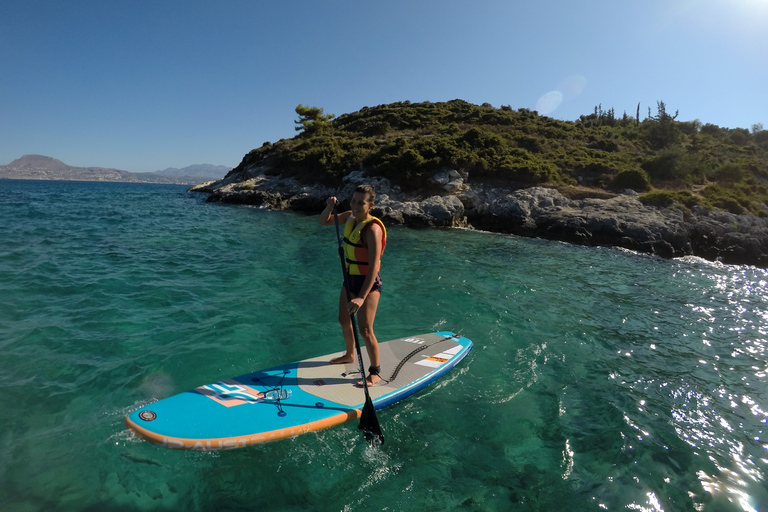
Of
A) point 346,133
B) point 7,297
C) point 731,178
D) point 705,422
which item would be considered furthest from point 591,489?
point 346,133

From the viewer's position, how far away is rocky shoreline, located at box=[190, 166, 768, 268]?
17.7 meters

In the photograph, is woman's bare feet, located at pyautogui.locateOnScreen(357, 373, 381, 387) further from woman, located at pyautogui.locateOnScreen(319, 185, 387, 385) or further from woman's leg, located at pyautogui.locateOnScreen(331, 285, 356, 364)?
→ woman's leg, located at pyautogui.locateOnScreen(331, 285, 356, 364)

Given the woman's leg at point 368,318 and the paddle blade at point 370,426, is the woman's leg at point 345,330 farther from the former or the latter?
the paddle blade at point 370,426

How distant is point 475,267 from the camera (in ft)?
40.2

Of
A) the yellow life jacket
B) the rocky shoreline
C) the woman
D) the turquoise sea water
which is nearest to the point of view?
the turquoise sea water

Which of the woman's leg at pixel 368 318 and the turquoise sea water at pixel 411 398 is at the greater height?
the woman's leg at pixel 368 318

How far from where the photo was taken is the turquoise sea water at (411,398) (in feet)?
10.8

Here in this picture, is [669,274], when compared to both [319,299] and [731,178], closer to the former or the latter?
[319,299]

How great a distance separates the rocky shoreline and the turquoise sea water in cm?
775

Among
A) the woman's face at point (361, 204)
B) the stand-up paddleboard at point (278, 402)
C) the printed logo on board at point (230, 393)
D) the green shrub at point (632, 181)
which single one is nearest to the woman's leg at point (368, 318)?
the stand-up paddleboard at point (278, 402)

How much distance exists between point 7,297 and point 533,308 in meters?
11.1

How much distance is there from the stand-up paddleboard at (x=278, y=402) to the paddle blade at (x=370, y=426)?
27cm

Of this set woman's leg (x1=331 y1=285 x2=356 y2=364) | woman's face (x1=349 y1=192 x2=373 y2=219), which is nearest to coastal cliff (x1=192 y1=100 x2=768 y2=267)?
woman's leg (x1=331 y1=285 x2=356 y2=364)

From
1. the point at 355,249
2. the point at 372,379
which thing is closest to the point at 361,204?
the point at 355,249
